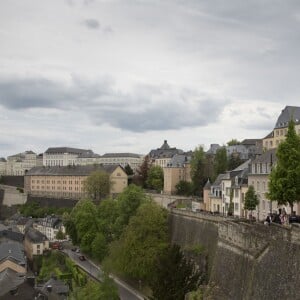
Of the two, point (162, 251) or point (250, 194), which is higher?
point (250, 194)

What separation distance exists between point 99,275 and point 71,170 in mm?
95618

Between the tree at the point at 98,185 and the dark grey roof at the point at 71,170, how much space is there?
9.20m

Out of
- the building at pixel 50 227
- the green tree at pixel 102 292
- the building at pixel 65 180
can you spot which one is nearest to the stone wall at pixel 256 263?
the green tree at pixel 102 292

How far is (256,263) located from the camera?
27734 millimetres

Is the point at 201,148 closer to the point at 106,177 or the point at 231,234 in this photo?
the point at 106,177

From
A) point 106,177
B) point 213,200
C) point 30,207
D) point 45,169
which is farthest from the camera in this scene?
point 45,169

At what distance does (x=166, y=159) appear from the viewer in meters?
137

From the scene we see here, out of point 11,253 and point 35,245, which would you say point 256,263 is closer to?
point 11,253

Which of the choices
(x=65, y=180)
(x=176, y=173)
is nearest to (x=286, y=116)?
(x=176, y=173)

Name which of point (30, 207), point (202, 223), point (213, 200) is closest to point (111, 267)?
point (202, 223)

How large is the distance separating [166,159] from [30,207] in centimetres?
3445

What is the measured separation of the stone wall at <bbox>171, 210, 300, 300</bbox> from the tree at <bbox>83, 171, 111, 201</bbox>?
79.8 m

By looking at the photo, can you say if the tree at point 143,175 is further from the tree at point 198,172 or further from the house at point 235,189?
the house at point 235,189

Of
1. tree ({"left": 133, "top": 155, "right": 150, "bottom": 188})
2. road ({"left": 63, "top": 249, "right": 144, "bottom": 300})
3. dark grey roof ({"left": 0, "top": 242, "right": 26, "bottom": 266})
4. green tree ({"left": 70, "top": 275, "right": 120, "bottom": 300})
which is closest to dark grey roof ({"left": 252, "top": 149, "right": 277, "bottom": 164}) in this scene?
road ({"left": 63, "top": 249, "right": 144, "bottom": 300})
